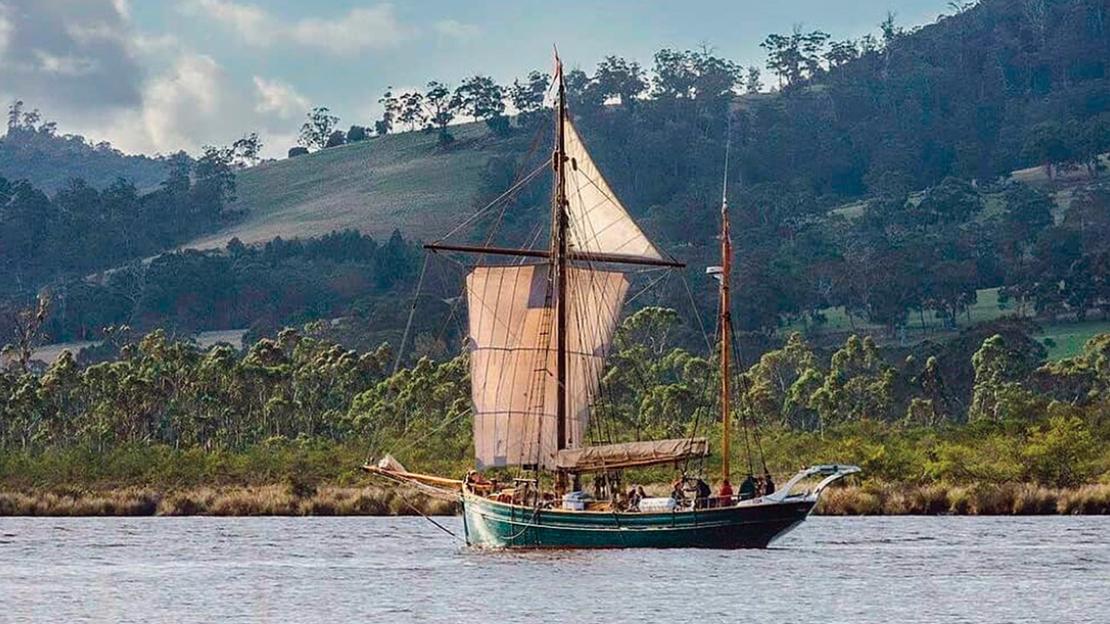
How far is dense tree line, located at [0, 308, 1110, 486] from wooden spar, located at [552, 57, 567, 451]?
30863mm

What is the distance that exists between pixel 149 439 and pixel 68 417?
5764 mm

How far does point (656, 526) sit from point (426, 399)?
162 ft

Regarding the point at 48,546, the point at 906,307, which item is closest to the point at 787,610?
the point at 48,546

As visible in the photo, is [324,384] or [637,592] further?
[324,384]

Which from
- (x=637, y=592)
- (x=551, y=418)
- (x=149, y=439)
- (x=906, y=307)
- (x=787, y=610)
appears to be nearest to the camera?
(x=787, y=610)

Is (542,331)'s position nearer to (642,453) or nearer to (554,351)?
(554,351)

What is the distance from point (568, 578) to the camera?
57938 mm

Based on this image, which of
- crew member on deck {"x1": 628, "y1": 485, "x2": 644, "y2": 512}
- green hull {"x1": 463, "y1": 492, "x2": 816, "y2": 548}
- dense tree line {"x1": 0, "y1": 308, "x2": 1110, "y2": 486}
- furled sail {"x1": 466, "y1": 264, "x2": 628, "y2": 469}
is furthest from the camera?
dense tree line {"x1": 0, "y1": 308, "x2": 1110, "y2": 486}

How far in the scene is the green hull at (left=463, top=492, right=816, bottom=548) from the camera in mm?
64812

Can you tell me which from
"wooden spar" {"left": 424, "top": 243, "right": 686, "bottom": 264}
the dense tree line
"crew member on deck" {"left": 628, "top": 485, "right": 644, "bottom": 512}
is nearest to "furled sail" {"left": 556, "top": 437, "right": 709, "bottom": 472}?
"crew member on deck" {"left": 628, "top": 485, "right": 644, "bottom": 512}

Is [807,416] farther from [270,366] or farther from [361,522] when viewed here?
[361,522]

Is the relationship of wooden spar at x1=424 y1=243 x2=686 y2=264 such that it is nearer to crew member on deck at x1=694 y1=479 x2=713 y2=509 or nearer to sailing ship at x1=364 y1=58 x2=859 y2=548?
sailing ship at x1=364 y1=58 x2=859 y2=548

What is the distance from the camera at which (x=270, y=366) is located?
129 m

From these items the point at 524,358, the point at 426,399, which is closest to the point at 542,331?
the point at 524,358
